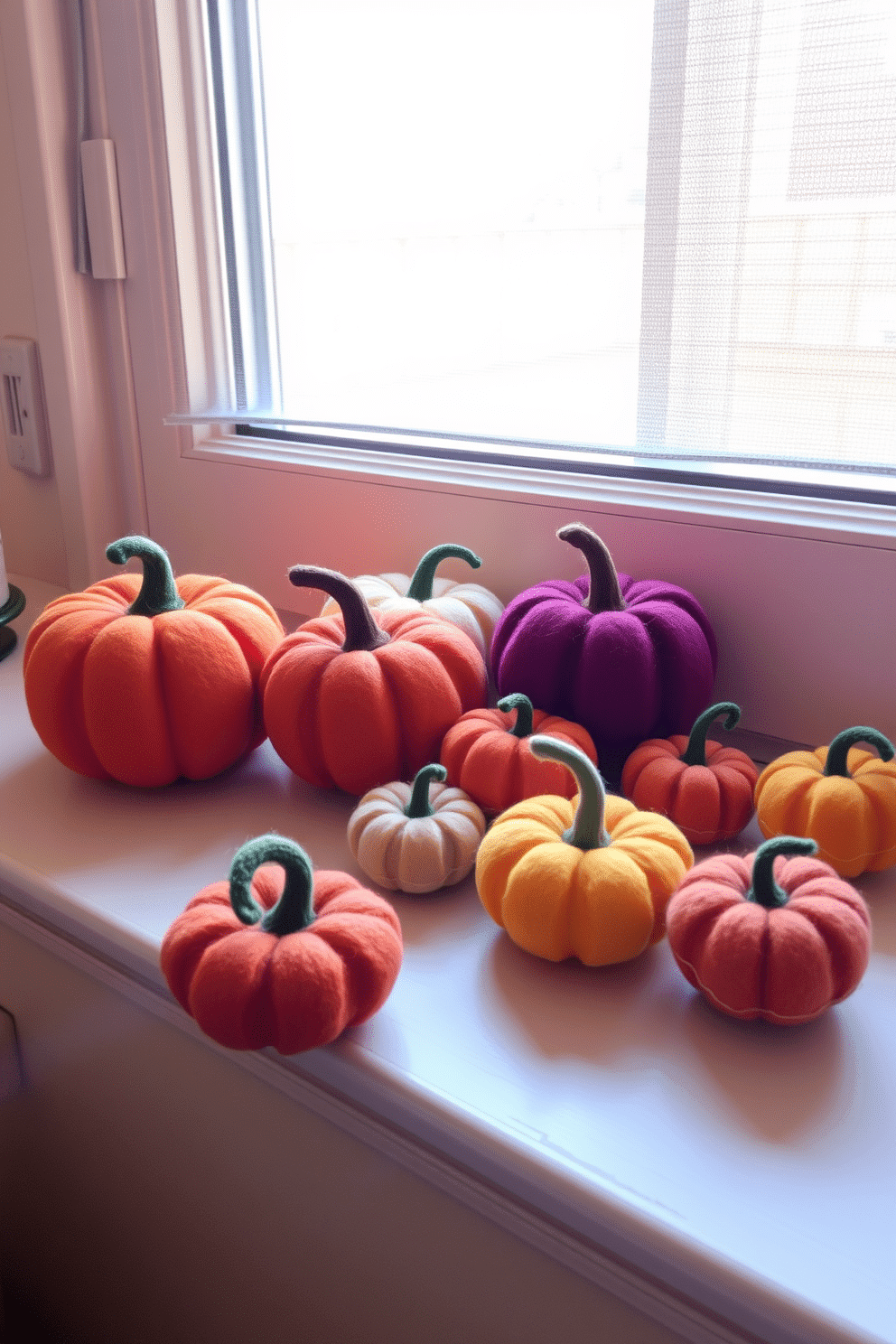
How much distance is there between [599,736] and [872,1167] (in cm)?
32

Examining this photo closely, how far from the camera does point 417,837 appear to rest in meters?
0.58

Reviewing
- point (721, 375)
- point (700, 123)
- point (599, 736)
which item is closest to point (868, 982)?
point (599, 736)

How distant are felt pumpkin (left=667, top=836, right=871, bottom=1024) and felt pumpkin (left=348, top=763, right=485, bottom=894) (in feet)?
0.48

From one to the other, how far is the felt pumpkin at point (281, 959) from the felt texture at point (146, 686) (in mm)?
206

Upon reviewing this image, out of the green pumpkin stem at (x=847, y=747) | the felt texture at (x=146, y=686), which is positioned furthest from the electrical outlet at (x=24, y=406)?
the green pumpkin stem at (x=847, y=747)

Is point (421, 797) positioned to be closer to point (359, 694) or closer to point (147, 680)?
point (359, 694)

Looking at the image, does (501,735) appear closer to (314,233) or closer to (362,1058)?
(362,1058)

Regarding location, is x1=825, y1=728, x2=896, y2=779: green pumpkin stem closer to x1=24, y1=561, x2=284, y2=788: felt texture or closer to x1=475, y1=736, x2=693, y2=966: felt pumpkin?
x1=475, y1=736, x2=693, y2=966: felt pumpkin

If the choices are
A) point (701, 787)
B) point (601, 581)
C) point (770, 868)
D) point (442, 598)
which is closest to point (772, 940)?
point (770, 868)

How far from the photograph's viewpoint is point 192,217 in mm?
974

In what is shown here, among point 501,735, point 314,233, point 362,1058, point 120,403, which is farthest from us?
point 120,403

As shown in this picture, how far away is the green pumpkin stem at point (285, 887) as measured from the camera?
18.5 inches

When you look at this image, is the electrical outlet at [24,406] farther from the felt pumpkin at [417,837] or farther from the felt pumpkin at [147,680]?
the felt pumpkin at [417,837]

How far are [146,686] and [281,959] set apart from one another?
275mm
